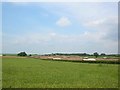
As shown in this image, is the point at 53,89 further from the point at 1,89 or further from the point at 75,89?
the point at 1,89

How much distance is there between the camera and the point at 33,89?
14.8m

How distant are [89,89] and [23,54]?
111150 millimetres

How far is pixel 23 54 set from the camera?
12500cm

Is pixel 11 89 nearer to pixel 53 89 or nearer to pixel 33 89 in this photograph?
pixel 33 89

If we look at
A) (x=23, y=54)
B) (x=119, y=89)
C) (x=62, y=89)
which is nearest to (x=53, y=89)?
(x=62, y=89)

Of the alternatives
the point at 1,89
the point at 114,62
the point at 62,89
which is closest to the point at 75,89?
the point at 62,89

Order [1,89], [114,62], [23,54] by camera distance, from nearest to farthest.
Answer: [1,89] < [114,62] < [23,54]

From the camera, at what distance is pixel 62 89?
15.2 m

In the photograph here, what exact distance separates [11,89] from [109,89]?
19.3 feet

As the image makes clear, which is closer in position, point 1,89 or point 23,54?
point 1,89

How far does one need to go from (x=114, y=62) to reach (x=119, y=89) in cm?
5117

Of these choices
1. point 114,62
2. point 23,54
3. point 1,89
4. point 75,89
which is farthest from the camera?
point 23,54

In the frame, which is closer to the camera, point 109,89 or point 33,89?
point 33,89

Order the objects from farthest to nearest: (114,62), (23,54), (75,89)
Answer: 1. (23,54)
2. (114,62)
3. (75,89)
